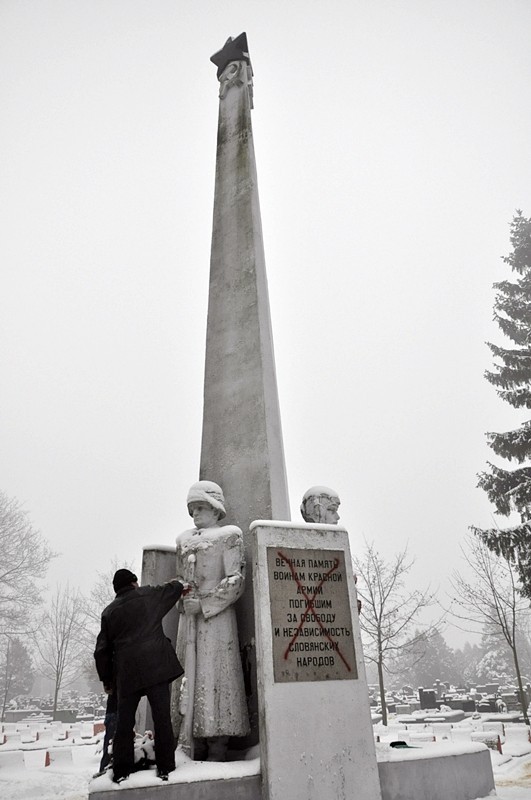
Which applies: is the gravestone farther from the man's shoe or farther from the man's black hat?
the man's black hat

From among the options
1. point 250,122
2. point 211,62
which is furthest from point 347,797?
point 211,62

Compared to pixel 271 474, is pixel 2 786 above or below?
below

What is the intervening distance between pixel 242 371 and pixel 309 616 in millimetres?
3159

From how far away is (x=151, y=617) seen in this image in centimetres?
426

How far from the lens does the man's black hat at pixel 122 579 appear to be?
4582 mm

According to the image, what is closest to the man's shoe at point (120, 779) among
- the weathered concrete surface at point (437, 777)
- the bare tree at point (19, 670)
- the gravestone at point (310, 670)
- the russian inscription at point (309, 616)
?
the gravestone at point (310, 670)

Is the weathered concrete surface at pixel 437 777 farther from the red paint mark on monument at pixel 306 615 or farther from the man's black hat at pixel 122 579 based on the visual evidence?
the man's black hat at pixel 122 579

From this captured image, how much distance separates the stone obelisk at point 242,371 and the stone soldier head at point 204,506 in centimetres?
47

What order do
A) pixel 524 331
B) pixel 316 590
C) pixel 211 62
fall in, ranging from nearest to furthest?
1. pixel 316 590
2. pixel 211 62
3. pixel 524 331

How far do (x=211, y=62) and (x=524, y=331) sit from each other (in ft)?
52.1

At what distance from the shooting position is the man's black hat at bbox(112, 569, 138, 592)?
15.0 ft

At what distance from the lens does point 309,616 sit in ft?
14.8

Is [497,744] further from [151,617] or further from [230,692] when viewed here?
[151,617]

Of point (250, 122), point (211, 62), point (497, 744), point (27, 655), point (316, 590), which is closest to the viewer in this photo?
point (316, 590)
